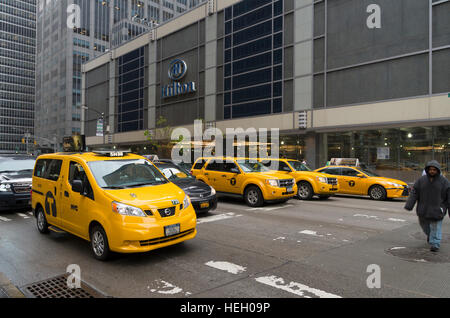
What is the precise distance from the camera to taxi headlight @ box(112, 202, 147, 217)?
16.8 feet

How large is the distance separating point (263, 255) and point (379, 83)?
21.2 m

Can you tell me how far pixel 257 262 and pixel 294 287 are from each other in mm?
1135

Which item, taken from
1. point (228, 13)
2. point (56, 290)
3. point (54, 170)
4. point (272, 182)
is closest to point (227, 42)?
point (228, 13)

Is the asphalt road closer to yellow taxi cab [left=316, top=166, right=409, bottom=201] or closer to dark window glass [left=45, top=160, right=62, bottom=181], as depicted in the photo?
dark window glass [left=45, top=160, right=62, bottom=181]

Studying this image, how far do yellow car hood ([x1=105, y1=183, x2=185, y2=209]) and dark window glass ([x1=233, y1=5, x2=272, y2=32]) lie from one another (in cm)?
2735

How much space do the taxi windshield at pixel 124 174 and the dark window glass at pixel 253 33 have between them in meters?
25.9

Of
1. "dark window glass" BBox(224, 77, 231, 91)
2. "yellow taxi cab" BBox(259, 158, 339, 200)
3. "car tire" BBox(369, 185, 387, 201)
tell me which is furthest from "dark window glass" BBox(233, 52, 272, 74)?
"car tire" BBox(369, 185, 387, 201)

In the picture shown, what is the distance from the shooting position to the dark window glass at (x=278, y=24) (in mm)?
28203

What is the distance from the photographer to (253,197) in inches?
450

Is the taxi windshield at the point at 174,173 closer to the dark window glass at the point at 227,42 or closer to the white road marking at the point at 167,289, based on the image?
the white road marking at the point at 167,289

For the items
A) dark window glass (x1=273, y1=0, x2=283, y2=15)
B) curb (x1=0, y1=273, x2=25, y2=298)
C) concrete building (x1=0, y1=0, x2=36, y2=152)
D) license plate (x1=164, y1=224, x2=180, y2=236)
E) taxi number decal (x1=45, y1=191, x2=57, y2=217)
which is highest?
concrete building (x1=0, y1=0, x2=36, y2=152)

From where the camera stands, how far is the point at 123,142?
4691 centimetres
